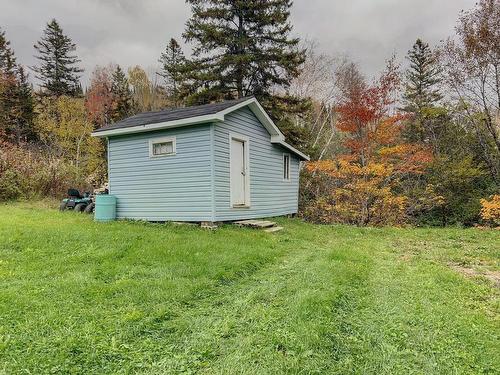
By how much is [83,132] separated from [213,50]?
12.4m

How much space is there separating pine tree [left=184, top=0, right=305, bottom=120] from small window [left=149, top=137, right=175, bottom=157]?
8.14 m

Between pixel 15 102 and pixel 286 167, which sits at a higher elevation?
pixel 15 102

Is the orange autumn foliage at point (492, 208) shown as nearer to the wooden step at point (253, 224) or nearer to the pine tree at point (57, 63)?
the wooden step at point (253, 224)

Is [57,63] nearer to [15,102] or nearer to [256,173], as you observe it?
[15,102]

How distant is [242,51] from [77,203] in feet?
34.1

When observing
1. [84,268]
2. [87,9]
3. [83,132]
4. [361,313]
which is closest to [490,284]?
[361,313]

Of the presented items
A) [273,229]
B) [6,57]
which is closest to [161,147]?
[273,229]

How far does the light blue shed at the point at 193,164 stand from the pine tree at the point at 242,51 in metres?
6.89

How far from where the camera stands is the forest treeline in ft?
42.8

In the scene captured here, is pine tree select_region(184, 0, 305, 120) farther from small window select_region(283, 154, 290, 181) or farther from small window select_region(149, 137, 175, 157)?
small window select_region(149, 137, 175, 157)

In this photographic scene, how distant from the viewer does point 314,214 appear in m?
14.1

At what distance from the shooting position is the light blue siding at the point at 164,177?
28.1ft

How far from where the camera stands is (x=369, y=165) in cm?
1364

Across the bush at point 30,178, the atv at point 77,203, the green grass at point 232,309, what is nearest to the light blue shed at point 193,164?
the atv at point 77,203
